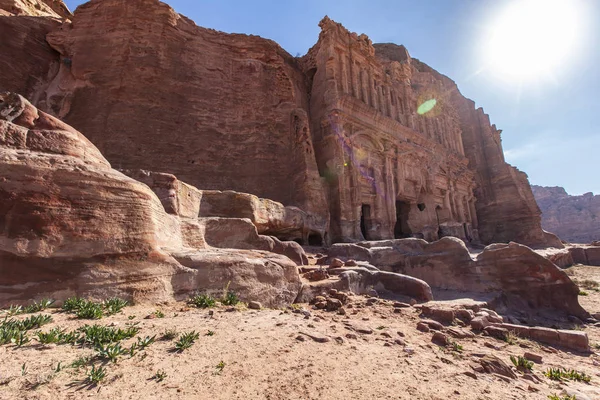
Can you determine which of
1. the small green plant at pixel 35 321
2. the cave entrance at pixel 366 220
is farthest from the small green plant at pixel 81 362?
the cave entrance at pixel 366 220

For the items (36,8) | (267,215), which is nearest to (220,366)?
(267,215)

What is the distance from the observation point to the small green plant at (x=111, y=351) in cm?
240

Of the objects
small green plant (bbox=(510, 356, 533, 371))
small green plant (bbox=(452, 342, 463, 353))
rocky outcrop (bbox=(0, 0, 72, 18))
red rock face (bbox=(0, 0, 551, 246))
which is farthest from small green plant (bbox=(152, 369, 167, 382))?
rocky outcrop (bbox=(0, 0, 72, 18))

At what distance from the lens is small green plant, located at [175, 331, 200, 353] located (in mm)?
2748

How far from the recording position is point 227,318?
372 cm

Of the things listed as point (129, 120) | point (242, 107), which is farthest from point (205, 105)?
point (129, 120)

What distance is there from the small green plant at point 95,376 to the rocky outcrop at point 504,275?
8424 mm

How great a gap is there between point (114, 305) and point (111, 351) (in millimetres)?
1164

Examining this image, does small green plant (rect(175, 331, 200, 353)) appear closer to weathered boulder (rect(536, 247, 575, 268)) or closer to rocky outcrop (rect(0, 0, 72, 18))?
weathered boulder (rect(536, 247, 575, 268))

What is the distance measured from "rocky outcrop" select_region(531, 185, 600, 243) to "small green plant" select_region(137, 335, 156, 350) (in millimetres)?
65300

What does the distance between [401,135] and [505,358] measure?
61.6 ft

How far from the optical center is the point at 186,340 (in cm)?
285

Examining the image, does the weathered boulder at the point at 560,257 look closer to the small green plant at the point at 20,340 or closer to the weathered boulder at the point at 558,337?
the weathered boulder at the point at 558,337

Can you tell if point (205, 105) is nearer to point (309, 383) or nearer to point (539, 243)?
point (309, 383)
